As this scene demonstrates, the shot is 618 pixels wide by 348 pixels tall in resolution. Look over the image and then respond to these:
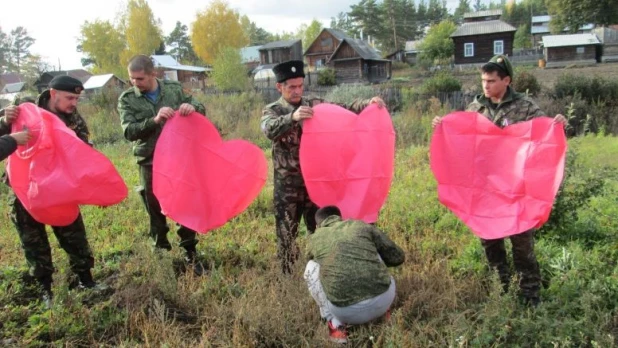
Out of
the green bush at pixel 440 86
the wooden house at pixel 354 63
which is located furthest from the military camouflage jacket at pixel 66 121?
the wooden house at pixel 354 63

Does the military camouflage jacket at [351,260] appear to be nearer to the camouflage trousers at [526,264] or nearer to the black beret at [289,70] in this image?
the camouflage trousers at [526,264]

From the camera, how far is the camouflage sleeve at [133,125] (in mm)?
3842

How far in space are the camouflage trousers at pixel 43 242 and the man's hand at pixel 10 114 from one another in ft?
2.05

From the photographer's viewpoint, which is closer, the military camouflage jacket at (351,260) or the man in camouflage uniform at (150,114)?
the military camouflage jacket at (351,260)

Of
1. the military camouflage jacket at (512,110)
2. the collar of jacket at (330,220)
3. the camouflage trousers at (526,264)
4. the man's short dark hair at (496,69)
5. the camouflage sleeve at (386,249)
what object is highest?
the man's short dark hair at (496,69)

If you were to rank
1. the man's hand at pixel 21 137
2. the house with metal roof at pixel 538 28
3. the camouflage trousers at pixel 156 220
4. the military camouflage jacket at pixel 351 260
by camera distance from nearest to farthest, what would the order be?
the military camouflage jacket at pixel 351 260 → the man's hand at pixel 21 137 → the camouflage trousers at pixel 156 220 → the house with metal roof at pixel 538 28

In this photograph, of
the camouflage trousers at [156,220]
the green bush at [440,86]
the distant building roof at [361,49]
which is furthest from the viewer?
the distant building roof at [361,49]

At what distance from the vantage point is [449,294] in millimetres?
3359

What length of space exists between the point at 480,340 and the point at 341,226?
3.72ft

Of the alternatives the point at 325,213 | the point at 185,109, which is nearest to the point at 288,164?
the point at 325,213

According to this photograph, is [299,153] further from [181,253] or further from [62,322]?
[62,322]

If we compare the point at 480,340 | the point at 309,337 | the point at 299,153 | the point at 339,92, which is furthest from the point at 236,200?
the point at 339,92

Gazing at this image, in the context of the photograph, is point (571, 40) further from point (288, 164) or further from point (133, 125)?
point (133, 125)

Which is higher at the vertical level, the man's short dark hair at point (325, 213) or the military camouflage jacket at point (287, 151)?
the military camouflage jacket at point (287, 151)
